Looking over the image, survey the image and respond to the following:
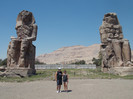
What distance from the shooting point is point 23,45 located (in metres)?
12.0

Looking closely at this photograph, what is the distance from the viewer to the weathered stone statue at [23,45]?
474 inches

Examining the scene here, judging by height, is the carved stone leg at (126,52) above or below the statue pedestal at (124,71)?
above

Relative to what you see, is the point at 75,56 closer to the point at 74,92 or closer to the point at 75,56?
the point at 75,56

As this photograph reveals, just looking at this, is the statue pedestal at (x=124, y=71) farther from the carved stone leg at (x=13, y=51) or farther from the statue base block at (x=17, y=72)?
the carved stone leg at (x=13, y=51)

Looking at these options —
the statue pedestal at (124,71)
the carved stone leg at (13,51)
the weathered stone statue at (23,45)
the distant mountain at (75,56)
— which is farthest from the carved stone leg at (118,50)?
the distant mountain at (75,56)

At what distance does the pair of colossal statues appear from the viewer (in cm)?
1216

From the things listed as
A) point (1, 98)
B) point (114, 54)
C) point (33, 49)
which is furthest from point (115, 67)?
point (1, 98)

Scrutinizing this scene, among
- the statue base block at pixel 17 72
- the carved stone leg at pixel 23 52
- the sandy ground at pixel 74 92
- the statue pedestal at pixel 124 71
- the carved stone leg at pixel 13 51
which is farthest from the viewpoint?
the carved stone leg at pixel 13 51

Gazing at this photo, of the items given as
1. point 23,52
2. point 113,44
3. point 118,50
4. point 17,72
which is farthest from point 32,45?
point 118,50

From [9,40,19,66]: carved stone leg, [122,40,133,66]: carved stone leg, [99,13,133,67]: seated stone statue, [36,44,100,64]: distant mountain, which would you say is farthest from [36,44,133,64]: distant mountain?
[9,40,19,66]: carved stone leg

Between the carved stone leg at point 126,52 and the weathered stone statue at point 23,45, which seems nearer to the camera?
the weathered stone statue at point 23,45

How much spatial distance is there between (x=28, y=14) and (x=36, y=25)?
1.41 meters

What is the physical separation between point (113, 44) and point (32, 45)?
7730mm

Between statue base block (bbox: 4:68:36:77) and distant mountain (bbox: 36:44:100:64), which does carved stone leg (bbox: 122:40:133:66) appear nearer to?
statue base block (bbox: 4:68:36:77)
